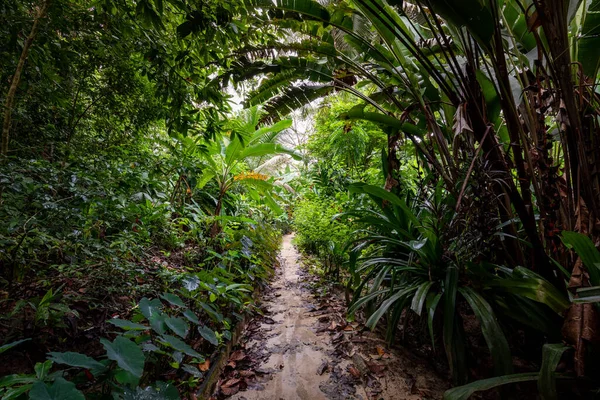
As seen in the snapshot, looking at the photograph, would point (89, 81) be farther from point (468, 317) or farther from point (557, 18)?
point (468, 317)

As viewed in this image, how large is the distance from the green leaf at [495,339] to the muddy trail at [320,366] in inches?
15.5

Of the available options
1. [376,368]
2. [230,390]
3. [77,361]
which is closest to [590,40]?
[376,368]

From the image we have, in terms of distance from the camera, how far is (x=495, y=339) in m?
1.17

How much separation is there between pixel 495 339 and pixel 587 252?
0.52m

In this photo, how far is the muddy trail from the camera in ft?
4.73

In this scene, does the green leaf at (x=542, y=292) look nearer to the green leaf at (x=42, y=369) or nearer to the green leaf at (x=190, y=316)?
the green leaf at (x=190, y=316)

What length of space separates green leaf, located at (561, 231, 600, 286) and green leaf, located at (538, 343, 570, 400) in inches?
12.7

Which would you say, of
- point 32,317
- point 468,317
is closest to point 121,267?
point 32,317

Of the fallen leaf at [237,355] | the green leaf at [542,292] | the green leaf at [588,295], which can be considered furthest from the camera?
the fallen leaf at [237,355]

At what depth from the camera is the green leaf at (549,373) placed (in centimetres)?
93

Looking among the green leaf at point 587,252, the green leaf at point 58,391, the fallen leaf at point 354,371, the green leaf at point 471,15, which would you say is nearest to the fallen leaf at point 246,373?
the fallen leaf at point 354,371

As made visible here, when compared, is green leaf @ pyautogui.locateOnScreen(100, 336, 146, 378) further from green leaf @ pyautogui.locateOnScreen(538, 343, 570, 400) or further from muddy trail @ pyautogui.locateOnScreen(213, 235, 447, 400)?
green leaf @ pyautogui.locateOnScreen(538, 343, 570, 400)

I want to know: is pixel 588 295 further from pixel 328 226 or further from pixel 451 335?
pixel 328 226

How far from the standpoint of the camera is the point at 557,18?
1.24 m
